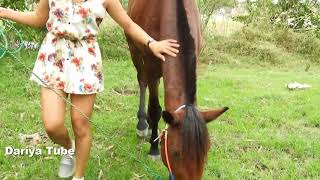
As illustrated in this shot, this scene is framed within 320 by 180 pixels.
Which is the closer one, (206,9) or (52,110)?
(52,110)

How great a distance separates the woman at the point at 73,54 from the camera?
131 inches

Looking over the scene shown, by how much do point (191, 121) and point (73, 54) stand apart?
0.93m

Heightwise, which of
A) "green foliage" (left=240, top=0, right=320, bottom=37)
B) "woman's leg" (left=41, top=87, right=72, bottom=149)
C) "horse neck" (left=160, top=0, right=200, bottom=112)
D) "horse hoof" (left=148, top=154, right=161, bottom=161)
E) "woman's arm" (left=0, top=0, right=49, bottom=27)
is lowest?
"horse hoof" (left=148, top=154, right=161, bottom=161)

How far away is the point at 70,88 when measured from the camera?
3.41 meters

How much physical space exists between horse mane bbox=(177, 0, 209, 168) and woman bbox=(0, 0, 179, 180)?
9 centimetres

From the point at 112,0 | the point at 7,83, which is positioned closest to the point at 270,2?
the point at 7,83

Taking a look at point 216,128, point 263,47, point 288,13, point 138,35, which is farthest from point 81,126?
point 288,13

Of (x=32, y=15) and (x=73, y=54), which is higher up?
(x=32, y=15)

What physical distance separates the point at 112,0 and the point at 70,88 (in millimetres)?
641

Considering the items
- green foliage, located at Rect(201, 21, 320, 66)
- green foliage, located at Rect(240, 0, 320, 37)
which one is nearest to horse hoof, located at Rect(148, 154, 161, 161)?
green foliage, located at Rect(201, 21, 320, 66)

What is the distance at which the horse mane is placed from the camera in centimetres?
299

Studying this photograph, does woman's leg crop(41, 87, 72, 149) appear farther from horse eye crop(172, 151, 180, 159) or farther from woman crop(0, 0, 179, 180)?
horse eye crop(172, 151, 180, 159)

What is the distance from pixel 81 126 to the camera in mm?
3535

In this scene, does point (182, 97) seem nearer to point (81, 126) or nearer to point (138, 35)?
point (138, 35)
